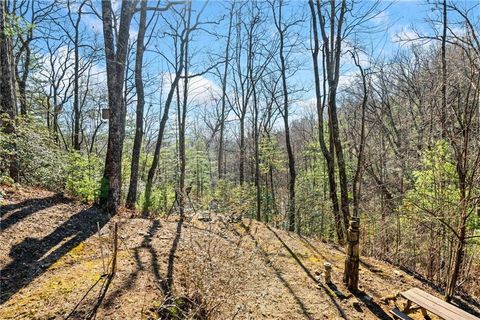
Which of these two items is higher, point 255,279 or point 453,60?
point 453,60

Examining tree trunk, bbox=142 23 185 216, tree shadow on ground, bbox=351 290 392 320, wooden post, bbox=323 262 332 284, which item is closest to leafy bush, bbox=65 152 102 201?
tree trunk, bbox=142 23 185 216

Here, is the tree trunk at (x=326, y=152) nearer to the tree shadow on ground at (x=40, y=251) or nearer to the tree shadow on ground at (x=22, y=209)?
the tree shadow on ground at (x=40, y=251)

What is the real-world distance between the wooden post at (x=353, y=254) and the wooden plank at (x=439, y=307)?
2.15ft

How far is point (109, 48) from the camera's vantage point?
588cm

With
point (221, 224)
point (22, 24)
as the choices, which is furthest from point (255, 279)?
point (22, 24)

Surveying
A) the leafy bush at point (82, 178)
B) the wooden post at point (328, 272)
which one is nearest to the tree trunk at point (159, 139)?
the leafy bush at point (82, 178)

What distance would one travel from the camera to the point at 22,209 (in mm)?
4816

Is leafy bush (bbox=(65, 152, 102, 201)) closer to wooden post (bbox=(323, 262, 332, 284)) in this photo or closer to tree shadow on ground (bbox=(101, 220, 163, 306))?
tree shadow on ground (bbox=(101, 220, 163, 306))

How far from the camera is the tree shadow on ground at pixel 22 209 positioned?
4345 millimetres

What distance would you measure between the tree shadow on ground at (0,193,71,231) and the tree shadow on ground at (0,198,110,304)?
0.07 metres

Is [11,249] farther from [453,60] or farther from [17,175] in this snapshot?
[453,60]

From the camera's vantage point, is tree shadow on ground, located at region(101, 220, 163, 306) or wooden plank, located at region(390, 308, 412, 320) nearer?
tree shadow on ground, located at region(101, 220, 163, 306)

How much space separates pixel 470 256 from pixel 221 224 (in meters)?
5.21

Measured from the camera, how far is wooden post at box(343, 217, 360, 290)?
4.05 m
